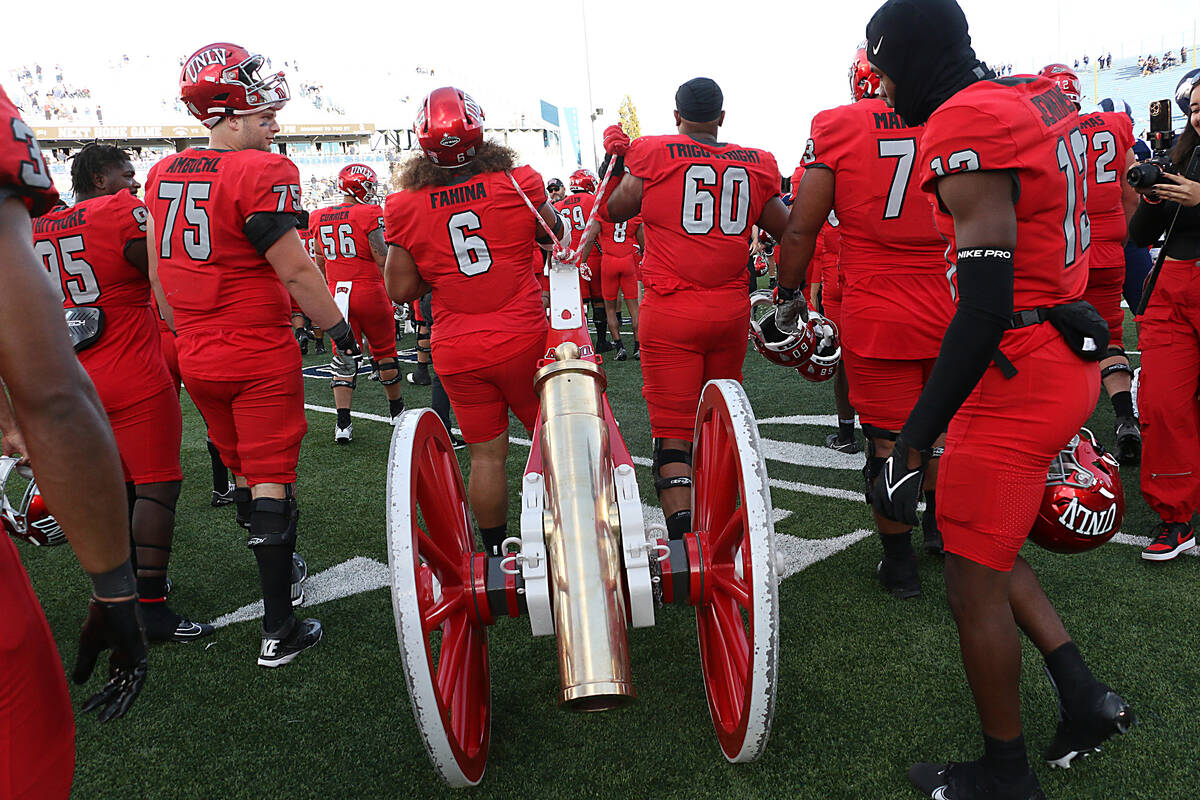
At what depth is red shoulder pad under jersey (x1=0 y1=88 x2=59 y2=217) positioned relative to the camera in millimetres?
1085

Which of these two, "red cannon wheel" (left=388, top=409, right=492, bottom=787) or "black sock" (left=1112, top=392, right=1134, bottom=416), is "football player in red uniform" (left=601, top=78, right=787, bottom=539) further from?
"black sock" (left=1112, top=392, right=1134, bottom=416)

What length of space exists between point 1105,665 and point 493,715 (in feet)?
6.77

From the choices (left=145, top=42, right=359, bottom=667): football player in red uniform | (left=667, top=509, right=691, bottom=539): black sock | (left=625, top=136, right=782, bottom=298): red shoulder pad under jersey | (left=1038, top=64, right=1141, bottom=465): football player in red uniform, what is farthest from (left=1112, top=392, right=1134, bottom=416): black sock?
(left=145, top=42, right=359, bottom=667): football player in red uniform

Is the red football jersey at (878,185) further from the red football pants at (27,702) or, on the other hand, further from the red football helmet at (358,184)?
the red football helmet at (358,184)

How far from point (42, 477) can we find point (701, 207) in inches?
122

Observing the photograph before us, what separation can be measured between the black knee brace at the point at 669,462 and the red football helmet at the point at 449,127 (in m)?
1.60

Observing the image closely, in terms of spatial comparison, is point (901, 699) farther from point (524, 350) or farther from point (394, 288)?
point (394, 288)

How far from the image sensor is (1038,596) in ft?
7.28

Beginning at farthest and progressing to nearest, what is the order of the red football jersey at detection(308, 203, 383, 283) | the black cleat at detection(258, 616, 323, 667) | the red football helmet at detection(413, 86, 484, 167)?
1. the red football jersey at detection(308, 203, 383, 283)
2. the red football helmet at detection(413, 86, 484, 167)
3. the black cleat at detection(258, 616, 323, 667)

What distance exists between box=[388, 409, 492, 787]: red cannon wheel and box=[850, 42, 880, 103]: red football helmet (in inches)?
95.2

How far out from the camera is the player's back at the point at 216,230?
3.09 m

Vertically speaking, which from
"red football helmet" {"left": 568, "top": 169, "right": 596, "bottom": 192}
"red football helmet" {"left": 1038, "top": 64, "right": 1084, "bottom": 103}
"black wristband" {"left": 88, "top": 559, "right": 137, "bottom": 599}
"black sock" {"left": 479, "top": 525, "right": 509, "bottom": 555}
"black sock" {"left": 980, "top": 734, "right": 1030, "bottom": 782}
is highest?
"red football helmet" {"left": 1038, "top": 64, "right": 1084, "bottom": 103}

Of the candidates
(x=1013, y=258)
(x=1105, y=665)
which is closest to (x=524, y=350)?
(x=1013, y=258)

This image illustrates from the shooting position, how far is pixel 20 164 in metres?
A: 1.10
